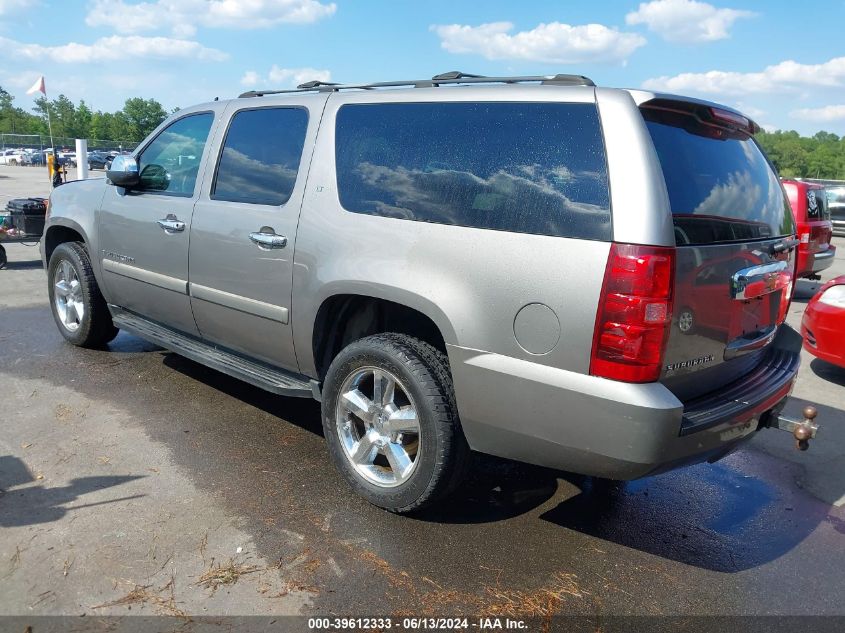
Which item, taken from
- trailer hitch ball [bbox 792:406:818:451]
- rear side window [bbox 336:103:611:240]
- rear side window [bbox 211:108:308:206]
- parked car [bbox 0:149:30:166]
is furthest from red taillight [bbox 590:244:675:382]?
parked car [bbox 0:149:30:166]

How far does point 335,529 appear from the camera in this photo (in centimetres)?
320

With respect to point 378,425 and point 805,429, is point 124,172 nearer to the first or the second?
point 378,425

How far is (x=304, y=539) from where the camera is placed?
309 centimetres

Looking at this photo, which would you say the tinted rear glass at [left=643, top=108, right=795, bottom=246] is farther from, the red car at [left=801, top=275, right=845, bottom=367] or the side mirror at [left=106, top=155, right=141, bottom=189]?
the side mirror at [left=106, top=155, right=141, bottom=189]

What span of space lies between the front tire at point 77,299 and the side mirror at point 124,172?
974mm

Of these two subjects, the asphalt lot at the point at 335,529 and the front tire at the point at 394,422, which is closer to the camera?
the asphalt lot at the point at 335,529

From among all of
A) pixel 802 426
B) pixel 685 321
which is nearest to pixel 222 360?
pixel 685 321

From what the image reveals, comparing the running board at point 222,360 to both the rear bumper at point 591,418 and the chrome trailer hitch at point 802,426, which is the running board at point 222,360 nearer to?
the rear bumper at point 591,418

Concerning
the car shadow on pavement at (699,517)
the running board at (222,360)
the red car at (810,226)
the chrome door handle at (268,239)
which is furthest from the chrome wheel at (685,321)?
the red car at (810,226)

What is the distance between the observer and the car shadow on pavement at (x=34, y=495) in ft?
10.4

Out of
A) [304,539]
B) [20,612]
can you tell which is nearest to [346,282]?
[304,539]

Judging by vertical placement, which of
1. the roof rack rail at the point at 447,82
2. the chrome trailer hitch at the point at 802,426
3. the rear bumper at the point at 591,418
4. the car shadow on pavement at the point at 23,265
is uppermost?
the roof rack rail at the point at 447,82

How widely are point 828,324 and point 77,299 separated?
618cm

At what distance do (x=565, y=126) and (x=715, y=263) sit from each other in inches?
32.0
